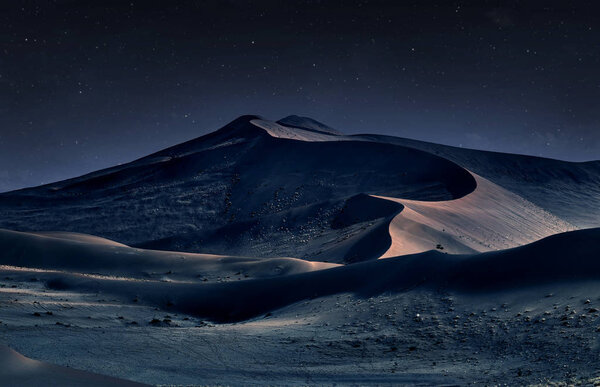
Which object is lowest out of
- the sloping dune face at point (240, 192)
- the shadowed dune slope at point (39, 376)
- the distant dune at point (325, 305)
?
the distant dune at point (325, 305)

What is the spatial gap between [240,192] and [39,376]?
4331cm

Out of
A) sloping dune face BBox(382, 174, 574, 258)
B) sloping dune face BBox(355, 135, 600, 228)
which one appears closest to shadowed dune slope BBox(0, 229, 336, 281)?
sloping dune face BBox(382, 174, 574, 258)

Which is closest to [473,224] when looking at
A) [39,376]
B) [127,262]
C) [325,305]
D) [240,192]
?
[127,262]

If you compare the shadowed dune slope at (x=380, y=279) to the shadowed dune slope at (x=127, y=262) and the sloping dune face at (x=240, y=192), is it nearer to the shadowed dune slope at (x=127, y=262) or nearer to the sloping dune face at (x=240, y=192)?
the shadowed dune slope at (x=127, y=262)

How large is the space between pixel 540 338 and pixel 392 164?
40.9 m

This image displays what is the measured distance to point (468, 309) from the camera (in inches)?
396

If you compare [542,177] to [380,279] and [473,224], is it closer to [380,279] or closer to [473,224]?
[473,224]

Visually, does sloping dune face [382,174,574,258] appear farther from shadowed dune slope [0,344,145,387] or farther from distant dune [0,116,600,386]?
shadowed dune slope [0,344,145,387]

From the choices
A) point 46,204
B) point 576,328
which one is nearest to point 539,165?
point 46,204

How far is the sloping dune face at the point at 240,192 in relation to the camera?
125 ft

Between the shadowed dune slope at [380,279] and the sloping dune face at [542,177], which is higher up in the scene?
the sloping dune face at [542,177]

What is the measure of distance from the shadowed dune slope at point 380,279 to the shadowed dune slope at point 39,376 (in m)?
7.87

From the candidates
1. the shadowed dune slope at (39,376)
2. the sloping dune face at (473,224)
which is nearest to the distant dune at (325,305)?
the shadowed dune slope at (39,376)

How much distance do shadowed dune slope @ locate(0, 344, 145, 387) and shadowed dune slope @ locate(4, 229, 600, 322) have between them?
787 cm
